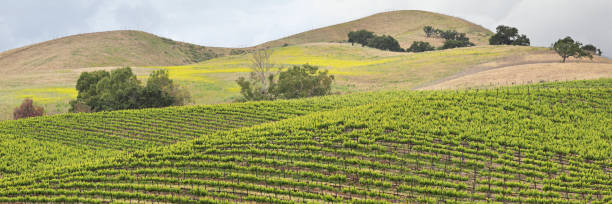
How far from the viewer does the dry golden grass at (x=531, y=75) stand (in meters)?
63.5

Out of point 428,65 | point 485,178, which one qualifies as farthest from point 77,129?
point 428,65

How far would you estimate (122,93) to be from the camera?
184ft

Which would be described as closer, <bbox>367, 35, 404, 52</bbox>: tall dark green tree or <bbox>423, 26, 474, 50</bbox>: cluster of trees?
<bbox>423, 26, 474, 50</bbox>: cluster of trees

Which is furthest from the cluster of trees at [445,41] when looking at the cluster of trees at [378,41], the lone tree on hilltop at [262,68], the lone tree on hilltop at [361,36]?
the lone tree on hilltop at [262,68]

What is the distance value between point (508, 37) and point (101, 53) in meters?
136

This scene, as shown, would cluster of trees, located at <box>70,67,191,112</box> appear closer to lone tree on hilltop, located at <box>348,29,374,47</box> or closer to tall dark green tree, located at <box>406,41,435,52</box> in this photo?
tall dark green tree, located at <box>406,41,435,52</box>

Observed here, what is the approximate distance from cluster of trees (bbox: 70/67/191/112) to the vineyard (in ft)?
46.7

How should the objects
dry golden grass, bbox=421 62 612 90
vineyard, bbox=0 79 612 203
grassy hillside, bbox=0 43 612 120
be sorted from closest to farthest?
vineyard, bbox=0 79 612 203, dry golden grass, bbox=421 62 612 90, grassy hillside, bbox=0 43 612 120

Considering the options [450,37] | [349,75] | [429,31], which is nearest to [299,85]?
[349,75]

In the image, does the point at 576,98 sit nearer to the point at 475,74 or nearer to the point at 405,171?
the point at 405,171

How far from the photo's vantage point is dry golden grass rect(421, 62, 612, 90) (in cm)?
6350

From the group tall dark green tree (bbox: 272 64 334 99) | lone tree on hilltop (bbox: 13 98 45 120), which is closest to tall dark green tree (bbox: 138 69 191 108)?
tall dark green tree (bbox: 272 64 334 99)

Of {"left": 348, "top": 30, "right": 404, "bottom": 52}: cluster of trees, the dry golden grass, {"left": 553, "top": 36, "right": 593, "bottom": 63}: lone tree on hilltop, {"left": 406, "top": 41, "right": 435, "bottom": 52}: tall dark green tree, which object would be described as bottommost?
the dry golden grass

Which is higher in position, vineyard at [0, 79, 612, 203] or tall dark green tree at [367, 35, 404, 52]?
tall dark green tree at [367, 35, 404, 52]
